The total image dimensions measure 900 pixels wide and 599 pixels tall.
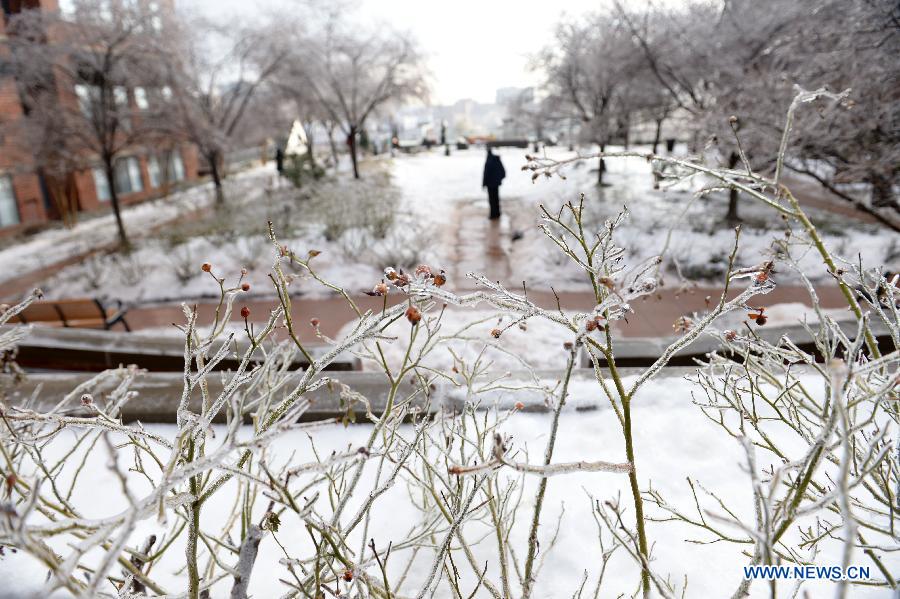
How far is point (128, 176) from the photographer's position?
22.1 meters

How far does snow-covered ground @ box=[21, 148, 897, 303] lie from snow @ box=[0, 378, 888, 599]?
3774mm

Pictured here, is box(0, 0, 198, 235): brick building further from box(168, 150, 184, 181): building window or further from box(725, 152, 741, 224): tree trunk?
box(725, 152, 741, 224): tree trunk

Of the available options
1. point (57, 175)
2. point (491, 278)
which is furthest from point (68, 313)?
point (57, 175)

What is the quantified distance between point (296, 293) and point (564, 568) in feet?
24.0

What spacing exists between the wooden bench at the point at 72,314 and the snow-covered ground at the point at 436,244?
6.86ft

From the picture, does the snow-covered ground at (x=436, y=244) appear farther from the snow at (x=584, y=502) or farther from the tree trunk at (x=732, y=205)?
the snow at (x=584, y=502)

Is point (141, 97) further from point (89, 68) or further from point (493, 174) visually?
point (493, 174)

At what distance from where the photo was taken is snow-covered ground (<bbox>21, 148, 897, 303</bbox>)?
382 inches

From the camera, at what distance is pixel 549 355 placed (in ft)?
21.1

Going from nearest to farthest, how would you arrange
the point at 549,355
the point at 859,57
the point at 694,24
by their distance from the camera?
1. the point at 549,355
2. the point at 859,57
3. the point at 694,24

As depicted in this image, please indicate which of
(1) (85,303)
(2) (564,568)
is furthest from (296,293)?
(2) (564,568)

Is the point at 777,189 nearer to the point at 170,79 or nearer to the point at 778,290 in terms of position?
the point at 778,290

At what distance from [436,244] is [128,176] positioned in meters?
16.7

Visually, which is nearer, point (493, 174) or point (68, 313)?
point (68, 313)
